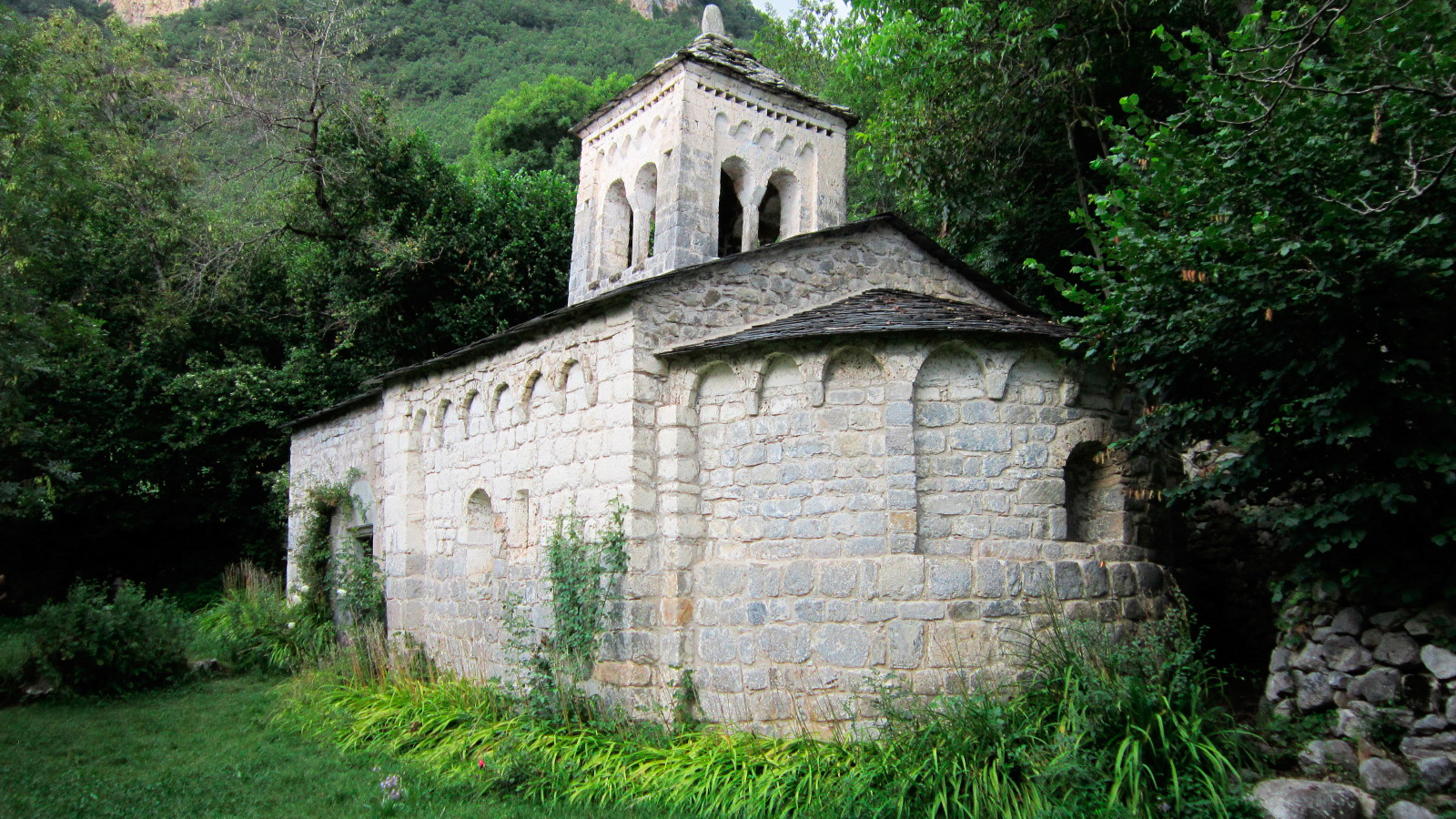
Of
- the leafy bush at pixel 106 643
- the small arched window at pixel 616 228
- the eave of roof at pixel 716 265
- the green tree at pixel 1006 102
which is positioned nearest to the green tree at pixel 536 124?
the green tree at pixel 1006 102

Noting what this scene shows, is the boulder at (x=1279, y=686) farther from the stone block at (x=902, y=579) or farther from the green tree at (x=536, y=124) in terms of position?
the green tree at (x=536, y=124)

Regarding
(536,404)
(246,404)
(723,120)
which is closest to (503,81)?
(246,404)

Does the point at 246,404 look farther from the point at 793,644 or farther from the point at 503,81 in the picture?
the point at 503,81

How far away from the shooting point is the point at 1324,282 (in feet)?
18.4

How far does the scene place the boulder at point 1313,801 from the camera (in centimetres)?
530

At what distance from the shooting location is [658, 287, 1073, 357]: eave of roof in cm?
737

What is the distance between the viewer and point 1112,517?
7871mm

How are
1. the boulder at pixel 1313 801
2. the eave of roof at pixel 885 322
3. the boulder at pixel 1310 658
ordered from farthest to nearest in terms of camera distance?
1. the eave of roof at pixel 885 322
2. the boulder at pixel 1310 658
3. the boulder at pixel 1313 801

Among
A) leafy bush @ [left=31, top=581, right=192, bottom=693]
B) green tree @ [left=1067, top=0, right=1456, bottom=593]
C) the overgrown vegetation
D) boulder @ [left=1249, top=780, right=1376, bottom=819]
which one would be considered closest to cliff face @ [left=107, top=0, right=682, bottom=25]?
leafy bush @ [left=31, top=581, right=192, bottom=693]

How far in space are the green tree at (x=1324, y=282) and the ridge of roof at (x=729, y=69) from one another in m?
5.59

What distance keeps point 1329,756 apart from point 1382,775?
351 mm

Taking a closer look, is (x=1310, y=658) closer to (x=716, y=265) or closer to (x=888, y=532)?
(x=888, y=532)

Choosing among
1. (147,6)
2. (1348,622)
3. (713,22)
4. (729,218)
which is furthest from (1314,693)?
(147,6)

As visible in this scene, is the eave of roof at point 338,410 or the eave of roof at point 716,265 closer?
the eave of roof at point 716,265
